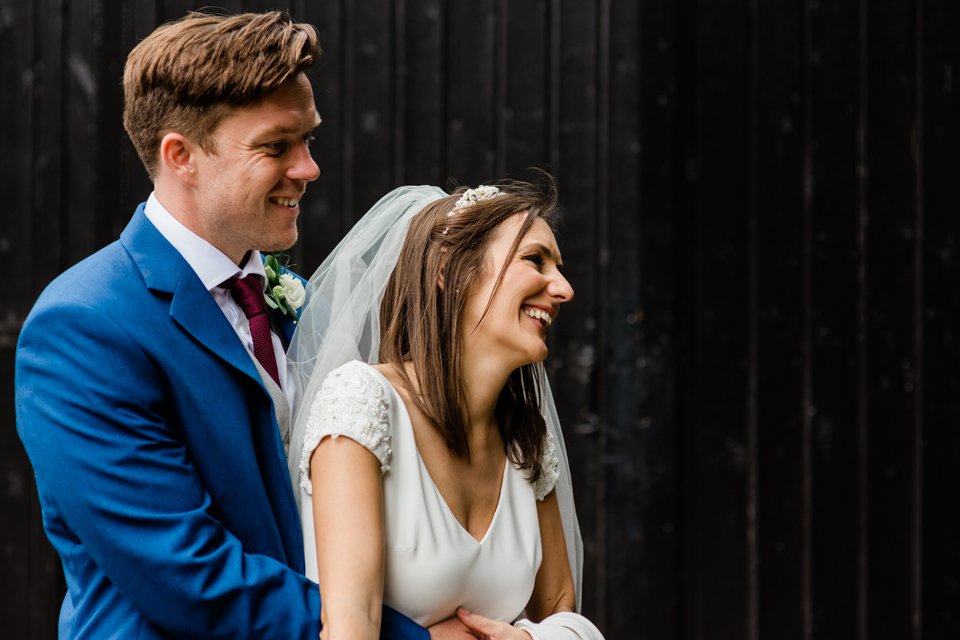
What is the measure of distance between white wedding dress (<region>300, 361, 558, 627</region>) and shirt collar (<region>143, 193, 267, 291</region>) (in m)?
0.31

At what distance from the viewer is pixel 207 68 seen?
2.05 m

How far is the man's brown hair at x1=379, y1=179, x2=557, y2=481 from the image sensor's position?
7.09 ft

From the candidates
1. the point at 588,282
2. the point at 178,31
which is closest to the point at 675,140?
the point at 588,282

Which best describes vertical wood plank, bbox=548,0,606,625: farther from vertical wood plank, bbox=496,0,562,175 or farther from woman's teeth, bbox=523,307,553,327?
woman's teeth, bbox=523,307,553,327

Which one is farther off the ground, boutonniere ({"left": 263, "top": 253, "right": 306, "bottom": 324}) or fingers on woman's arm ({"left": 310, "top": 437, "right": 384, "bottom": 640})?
boutonniere ({"left": 263, "top": 253, "right": 306, "bottom": 324})

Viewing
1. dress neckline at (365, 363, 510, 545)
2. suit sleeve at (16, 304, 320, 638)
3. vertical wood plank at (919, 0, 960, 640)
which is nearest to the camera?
suit sleeve at (16, 304, 320, 638)

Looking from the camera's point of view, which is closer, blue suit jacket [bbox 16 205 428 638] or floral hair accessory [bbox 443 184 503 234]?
blue suit jacket [bbox 16 205 428 638]

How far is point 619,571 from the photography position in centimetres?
381

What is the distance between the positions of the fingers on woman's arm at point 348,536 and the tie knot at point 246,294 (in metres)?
0.39

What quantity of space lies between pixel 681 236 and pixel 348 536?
90.0 inches

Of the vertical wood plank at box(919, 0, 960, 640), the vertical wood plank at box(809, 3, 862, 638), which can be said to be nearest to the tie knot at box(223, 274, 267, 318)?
the vertical wood plank at box(809, 3, 862, 638)

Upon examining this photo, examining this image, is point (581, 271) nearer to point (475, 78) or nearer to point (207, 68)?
point (475, 78)

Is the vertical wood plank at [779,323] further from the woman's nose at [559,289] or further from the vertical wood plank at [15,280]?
the vertical wood plank at [15,280]

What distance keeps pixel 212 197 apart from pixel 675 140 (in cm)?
215
